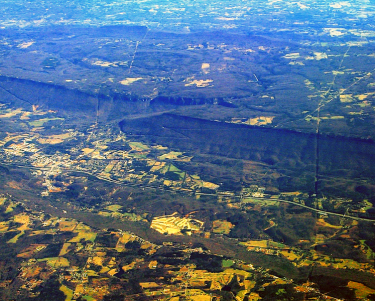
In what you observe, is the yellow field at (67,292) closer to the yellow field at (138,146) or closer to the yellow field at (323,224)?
the yellow field at (323,224)

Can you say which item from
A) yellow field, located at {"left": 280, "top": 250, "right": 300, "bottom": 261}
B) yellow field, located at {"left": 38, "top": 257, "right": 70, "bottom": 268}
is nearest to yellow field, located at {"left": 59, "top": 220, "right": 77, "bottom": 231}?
yellow field, located at {"left": 38, "top": 257, "right": 70, "bottom": 268}

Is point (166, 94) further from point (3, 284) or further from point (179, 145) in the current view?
point (3, 284)

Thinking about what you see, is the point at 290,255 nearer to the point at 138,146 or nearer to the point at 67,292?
the point at 67,292

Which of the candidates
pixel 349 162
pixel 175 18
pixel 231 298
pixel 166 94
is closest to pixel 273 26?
pixel 175 18

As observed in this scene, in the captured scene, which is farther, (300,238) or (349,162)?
(349,162)

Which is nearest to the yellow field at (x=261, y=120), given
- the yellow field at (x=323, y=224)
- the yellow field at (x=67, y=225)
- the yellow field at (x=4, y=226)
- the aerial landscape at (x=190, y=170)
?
the aerial landscape at (x=190, y=170)

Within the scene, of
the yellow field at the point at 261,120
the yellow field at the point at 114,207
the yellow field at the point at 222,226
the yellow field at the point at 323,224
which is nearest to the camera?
the yellow field at the point at 323,224

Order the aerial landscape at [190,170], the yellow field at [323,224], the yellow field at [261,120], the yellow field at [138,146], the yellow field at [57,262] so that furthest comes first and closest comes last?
1. the yellow field at [261,120]
2. the yellow field at [138,146]
3. the yellow field at [323,224]
4. the yellow field at [57,262]
5. the aerial landscape at [190,170]

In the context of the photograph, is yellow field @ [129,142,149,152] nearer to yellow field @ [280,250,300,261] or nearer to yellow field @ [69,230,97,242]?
yellow field @ [69,230,97,242]
